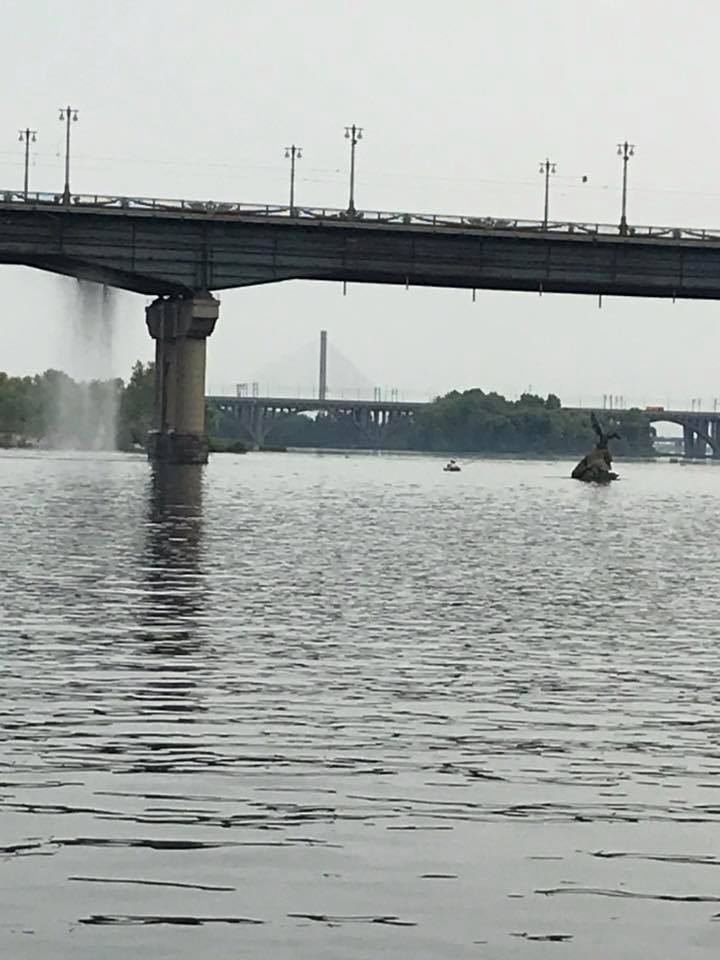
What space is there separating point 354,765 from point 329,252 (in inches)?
4839

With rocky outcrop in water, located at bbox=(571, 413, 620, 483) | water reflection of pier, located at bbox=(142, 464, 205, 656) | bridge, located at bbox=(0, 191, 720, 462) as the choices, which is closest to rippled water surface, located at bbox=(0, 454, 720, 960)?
water reflection of pier, located at bbox=(142, 464, 205, 656)

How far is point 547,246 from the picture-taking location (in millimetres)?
141750

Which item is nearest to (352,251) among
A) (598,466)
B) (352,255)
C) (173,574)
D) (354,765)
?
(352,255)

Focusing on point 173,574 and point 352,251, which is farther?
point 352,251

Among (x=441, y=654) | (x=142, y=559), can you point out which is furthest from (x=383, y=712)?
(x=142, y=559)

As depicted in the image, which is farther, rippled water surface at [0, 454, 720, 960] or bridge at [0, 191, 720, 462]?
bridge at [0, 191, 720, 462]

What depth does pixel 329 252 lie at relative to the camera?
14050 centimetres

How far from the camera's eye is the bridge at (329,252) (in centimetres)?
13762

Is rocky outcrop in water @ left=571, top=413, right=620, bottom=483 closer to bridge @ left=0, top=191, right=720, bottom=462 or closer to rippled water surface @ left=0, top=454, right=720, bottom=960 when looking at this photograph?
bridge @ left=0, top=191, right=720, bottom=462

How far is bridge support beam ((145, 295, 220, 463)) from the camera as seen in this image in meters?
143

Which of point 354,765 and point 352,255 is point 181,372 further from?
point 354,765

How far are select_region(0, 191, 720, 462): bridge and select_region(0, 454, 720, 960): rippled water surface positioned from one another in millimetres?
94004

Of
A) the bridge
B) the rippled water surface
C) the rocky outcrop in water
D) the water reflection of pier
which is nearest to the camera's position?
the rippled water surface

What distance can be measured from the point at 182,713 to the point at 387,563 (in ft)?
90.5
